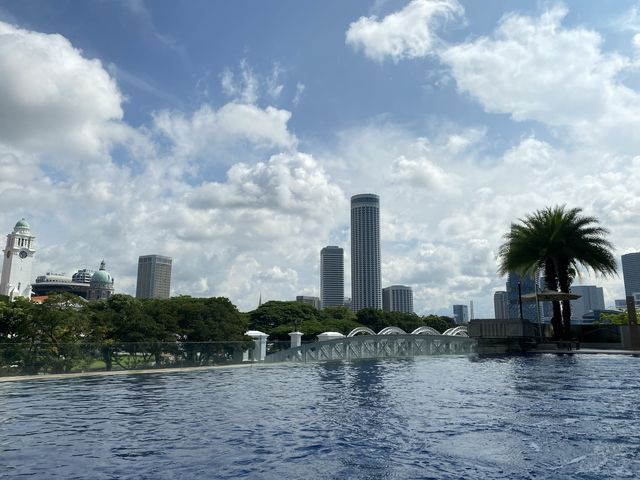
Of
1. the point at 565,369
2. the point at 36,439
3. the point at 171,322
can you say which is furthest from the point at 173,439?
the point at 171,322

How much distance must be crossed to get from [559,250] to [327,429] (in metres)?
35.3

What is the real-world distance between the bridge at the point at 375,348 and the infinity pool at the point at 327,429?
36.0 ft

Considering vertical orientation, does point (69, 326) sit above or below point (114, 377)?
above

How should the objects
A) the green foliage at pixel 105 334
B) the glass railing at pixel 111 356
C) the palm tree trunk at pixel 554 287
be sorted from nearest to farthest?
the glass railing at pixel 111 356 < the green foliage at pixel 105 334 < the palm tree trunk at pixel 554 287

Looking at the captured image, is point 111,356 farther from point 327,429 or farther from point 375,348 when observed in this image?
point 327,429

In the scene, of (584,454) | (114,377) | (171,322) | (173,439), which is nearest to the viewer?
(584,454)

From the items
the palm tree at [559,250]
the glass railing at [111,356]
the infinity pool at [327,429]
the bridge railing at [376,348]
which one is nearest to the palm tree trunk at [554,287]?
the palm tree at [559,250]

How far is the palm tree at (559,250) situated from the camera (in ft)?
129

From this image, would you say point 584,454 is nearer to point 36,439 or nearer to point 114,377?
point 36,439

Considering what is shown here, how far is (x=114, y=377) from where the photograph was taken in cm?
2139

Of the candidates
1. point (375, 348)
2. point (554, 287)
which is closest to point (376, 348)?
point (375, 348)

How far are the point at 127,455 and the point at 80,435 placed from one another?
7.07 ft

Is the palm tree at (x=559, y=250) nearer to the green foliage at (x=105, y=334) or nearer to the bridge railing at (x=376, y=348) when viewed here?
the bridge railing at (x=376, y=348)

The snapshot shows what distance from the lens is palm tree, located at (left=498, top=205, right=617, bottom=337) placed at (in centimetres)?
3919
